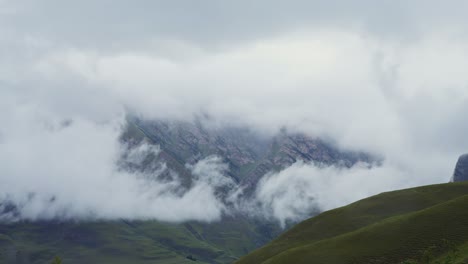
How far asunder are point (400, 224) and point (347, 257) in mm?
27399

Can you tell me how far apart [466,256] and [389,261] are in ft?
104

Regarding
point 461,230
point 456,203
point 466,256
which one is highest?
point 456,203

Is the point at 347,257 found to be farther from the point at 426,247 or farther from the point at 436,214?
the point at 436,214

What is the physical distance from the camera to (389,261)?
14750 cm

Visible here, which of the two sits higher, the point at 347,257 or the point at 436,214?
the point at 436,214

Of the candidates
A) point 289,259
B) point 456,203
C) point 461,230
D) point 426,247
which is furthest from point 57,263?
point 456,203

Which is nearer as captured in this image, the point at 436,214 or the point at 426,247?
the point at 426,247

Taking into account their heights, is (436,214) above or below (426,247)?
above

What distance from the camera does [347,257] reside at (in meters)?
160

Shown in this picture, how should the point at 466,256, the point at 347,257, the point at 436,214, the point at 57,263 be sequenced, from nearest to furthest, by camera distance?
the point at 466,256
the point at 57,263
the point at 347,257
the point at 436,214

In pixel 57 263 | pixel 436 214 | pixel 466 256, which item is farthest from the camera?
pixel 436 214

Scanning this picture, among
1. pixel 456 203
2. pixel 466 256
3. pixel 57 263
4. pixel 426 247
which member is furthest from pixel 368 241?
pixel 57 263

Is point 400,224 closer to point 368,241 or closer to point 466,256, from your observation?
point 368,241

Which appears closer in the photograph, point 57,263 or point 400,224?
point 57,263
